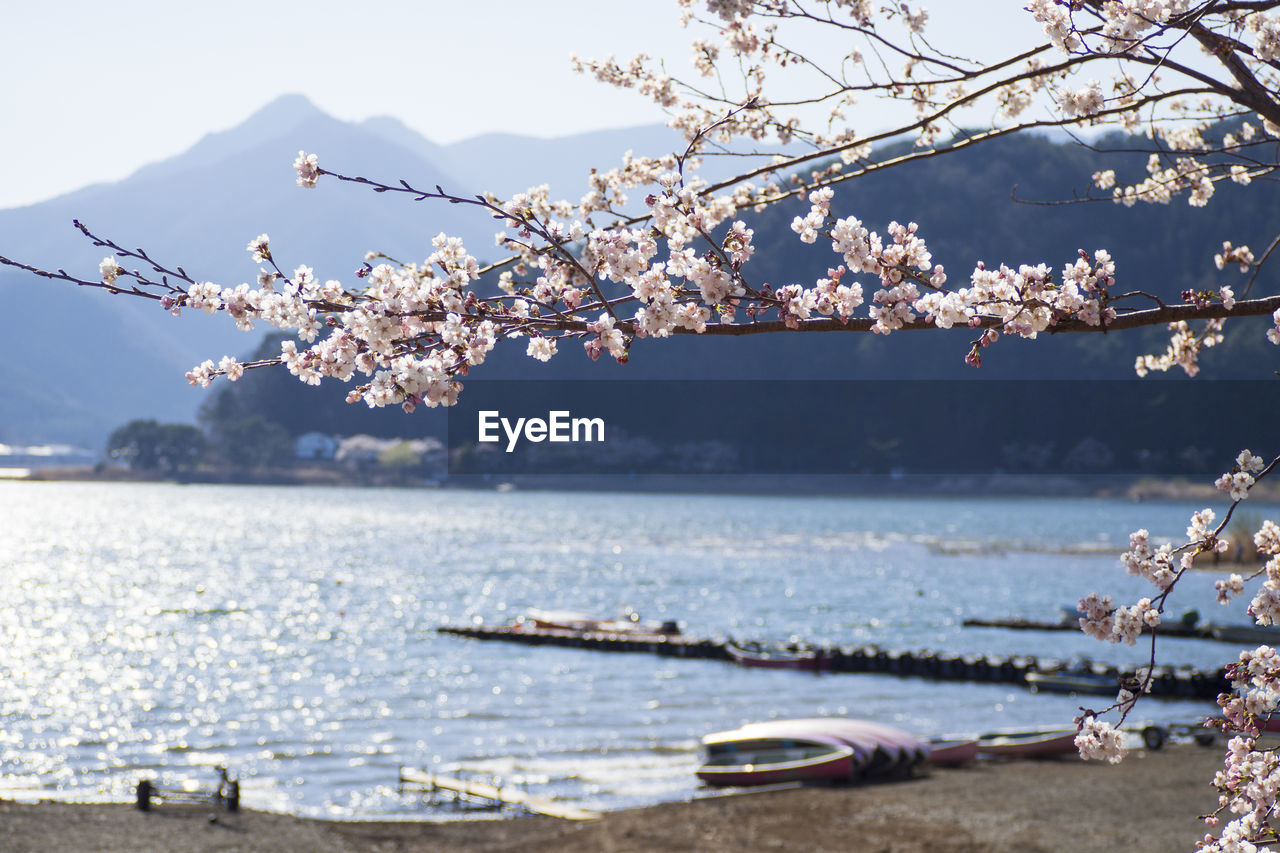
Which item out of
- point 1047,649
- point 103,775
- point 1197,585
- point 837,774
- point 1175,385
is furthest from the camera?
point 1175,385

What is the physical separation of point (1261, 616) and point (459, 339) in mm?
3233

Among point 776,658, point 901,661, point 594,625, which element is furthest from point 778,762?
point 594,625

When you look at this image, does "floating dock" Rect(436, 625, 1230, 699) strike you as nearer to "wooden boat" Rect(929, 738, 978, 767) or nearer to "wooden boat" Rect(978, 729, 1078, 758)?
"wooden boat" Rect(978, 729, 1078, 758)

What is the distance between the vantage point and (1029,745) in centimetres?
2577

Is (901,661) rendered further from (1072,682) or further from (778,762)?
(778,762)

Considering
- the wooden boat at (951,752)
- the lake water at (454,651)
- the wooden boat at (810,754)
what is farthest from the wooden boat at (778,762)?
the wooden boat at (951,752)

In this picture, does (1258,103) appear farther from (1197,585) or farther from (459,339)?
(1197,585)

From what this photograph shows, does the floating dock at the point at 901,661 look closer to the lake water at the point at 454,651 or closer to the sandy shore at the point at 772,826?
the lake water at the point at 454,651

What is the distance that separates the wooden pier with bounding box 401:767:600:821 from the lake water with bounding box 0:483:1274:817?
72cm

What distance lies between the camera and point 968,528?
482 ft

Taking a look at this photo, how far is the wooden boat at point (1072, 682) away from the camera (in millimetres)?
35781

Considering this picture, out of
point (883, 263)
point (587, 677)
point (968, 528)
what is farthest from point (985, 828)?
point (968, 528)

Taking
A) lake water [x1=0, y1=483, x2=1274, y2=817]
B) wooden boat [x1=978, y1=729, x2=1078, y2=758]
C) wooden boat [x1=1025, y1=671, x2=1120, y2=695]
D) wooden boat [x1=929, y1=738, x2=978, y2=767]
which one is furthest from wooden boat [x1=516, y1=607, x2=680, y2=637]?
wooden boat [x1=929, y1=738, x2=978, y2=767]

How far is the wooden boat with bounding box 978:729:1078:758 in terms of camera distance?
2569 cm
